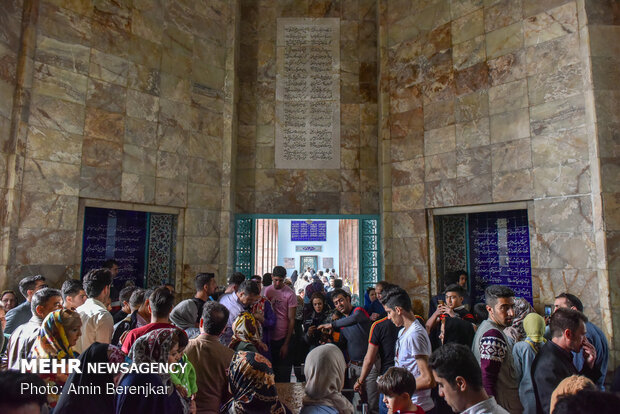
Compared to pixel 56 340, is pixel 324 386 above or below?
below

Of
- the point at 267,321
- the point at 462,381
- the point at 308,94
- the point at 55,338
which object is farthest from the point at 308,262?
the point at 462,381

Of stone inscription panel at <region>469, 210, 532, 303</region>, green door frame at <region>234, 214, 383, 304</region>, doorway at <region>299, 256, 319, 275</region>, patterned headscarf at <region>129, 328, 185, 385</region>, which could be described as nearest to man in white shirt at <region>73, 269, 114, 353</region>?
patterned headscarf at <region>129, 328, 185, 385</region>

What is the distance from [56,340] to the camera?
2182 millimetres

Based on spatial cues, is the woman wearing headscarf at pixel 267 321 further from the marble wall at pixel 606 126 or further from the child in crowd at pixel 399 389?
the marble wall at pixel 606 126

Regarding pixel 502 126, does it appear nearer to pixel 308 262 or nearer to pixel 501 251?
pixel 501 251

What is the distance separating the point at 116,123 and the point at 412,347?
19.1ft

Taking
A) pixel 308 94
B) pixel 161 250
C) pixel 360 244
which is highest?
pixel 308 94

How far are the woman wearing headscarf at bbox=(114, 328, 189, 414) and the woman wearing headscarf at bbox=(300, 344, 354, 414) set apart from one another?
0.72m

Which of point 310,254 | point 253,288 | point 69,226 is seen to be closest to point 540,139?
point 253,288

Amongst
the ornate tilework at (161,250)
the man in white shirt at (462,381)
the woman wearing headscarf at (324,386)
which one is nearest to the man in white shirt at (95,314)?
the woman wearing headscarf at (324,386)

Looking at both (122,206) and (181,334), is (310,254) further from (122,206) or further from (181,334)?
(181,334)

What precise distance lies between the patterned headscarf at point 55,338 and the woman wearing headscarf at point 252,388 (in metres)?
0.97

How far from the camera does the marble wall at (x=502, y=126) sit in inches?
207

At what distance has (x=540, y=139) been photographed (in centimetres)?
578
